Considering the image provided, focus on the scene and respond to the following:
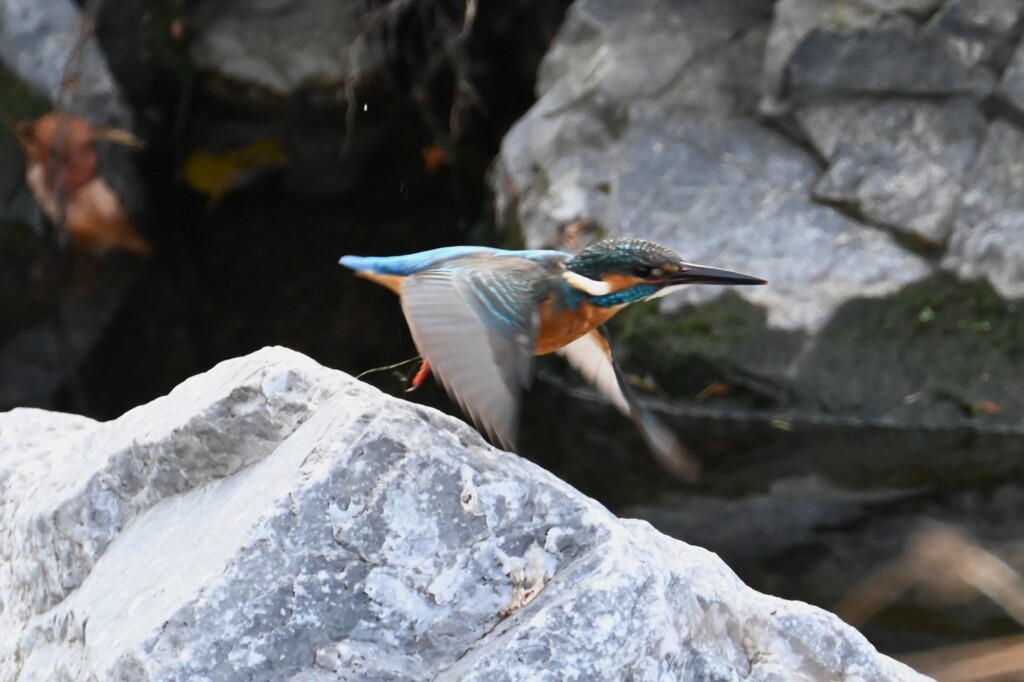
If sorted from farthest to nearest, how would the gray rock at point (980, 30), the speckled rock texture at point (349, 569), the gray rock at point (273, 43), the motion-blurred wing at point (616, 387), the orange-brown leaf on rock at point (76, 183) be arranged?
1. the gray rock at point (273, 43)
2. the orange-brown leaf on rock at point (76, 183)
3. the gray rock at point (980, 30)
4. the motion-blurred wing at point (616, 387)
5. the speckled rock texture at point (349, 569)

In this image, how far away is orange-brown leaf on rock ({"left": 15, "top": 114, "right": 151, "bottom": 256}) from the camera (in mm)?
6188

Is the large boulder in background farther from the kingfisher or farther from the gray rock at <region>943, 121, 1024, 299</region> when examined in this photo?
the kingfisher

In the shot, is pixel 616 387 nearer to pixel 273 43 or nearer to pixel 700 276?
pixel 700 276

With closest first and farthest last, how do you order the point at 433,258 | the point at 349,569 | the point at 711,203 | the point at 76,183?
the point at 349,569 < the point at 433,258 < the point at 711,203 < the point at 76,183

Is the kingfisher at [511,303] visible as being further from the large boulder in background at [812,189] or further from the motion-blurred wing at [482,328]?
the large boulder in background at [812,189]

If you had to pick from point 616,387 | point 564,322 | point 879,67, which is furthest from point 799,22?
point 564,322

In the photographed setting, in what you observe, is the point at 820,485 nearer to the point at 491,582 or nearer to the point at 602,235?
the point at 602,235

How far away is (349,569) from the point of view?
1.71 meters

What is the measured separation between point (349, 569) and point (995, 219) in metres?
3.97

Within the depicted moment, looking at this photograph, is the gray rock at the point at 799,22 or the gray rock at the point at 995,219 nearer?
the gray rock at the point at 995,219

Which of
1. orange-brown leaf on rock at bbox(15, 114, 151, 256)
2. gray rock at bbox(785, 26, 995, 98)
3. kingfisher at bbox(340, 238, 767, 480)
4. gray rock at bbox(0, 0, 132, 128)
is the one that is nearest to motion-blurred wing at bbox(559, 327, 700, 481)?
kingfisher at bbox(340, 238, 767, 480)

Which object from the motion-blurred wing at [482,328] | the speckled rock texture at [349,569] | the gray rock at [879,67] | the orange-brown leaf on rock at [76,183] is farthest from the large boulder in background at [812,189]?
the speckled rock texture at [349,569]

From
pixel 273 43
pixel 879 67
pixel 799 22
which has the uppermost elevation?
pixel 799 22

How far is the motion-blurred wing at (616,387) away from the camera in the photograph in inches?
98.0
